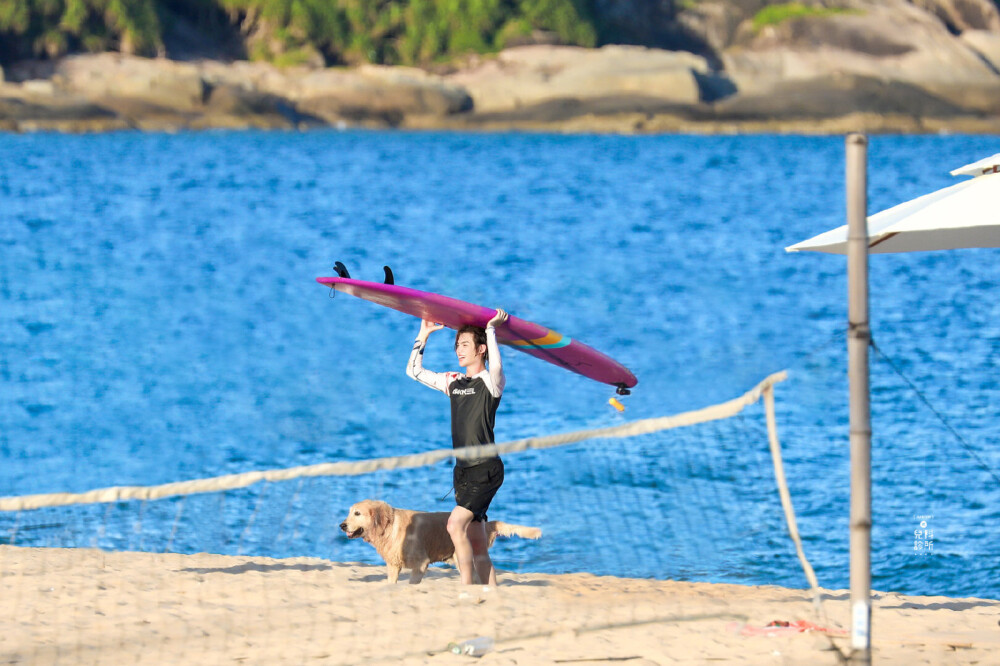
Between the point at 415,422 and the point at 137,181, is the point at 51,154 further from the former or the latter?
the point at 415,422

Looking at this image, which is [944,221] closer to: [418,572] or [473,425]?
[473,425]

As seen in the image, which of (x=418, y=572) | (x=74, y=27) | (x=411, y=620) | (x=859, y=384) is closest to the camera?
(x=859, y=384)

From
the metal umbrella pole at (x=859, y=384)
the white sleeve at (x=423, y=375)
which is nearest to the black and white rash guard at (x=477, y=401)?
the white sleeve at (x=423, y=375)

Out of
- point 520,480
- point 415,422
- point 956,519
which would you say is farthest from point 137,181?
point 956,519

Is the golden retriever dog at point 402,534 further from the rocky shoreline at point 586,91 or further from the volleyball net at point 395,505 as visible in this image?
the rocky shoreline at point 586,91

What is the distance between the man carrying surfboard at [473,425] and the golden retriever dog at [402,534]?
204 mm

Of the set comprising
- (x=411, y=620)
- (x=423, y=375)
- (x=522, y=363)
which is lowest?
(x=522, y=363)

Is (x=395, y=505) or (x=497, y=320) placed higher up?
(x=497, y=320)

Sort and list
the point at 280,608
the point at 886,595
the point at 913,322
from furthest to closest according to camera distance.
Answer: the point at 913,322, the point at 886,595, the point at 280,608

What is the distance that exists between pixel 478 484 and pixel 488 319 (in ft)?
3.64

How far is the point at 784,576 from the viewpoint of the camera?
1144cm

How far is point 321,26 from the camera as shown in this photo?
82062mm

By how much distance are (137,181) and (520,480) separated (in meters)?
42.4

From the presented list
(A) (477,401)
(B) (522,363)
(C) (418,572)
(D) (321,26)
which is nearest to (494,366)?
(A) (477,401)
